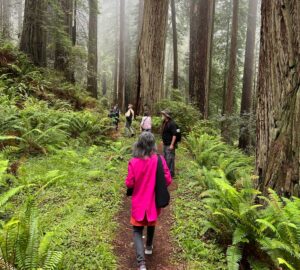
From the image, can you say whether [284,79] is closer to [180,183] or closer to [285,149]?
[285,149]

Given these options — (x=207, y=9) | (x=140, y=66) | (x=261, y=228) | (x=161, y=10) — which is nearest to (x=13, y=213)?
(x=261, y=228)

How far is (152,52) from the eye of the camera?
13.3 m

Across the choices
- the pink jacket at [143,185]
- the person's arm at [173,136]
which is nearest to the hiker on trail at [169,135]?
the person's arm at [173,136]

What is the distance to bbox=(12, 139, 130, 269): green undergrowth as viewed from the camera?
4.52 m

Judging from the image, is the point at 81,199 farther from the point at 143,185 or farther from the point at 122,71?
the point at 122,71

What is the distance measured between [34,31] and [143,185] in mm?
11689

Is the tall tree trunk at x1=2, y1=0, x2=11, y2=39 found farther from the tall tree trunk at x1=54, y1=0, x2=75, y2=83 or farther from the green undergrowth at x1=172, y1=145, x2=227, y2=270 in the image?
the green undergrowth at x1=172, y1=145, x2=227, y2=270

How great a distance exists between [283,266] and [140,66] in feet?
34.0

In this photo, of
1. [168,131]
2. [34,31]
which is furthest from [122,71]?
[168,131]

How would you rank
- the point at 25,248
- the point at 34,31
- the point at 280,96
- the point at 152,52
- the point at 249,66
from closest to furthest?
1. the point at 25,248
2. the point at 280,96
3. the point at 152,52
4. the point at 34,31
5. the point at 249,66

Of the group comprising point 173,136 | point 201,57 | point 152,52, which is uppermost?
point 201,57

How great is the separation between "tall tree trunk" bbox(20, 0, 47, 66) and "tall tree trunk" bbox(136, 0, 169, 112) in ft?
14.0

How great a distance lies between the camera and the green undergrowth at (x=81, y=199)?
452cm

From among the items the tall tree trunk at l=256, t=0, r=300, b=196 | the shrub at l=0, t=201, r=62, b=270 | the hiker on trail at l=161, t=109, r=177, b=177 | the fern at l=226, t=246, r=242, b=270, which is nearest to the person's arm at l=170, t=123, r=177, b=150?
the hiker on trail at l=161, t=109, r=177, b=177
